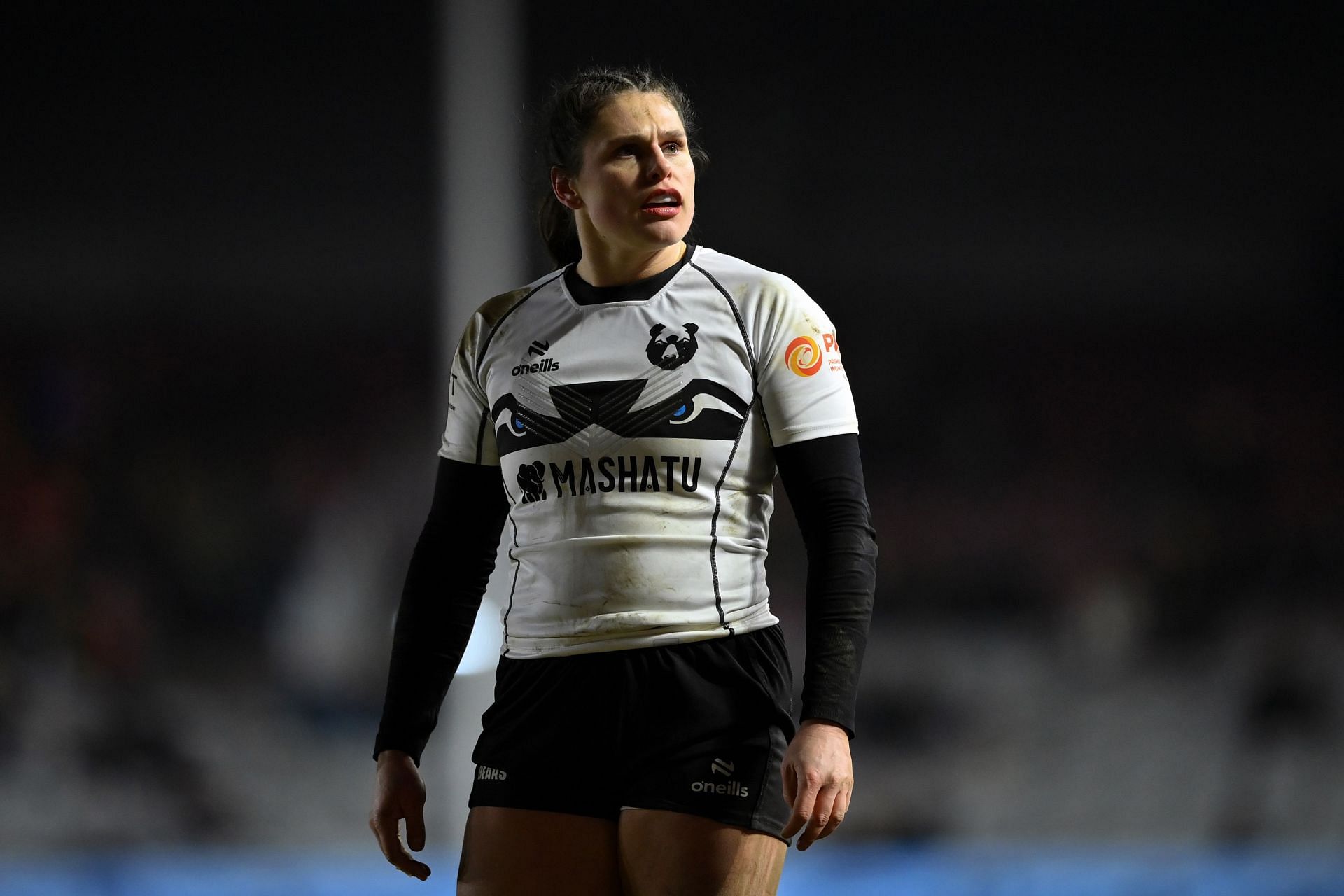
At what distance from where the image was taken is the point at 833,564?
1.29 meters

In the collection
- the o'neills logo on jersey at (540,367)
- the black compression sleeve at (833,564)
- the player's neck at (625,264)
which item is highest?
the player's neck at (625,264)

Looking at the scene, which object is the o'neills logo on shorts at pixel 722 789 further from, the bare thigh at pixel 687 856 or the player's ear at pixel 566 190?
the player's ear at pixel 566 190

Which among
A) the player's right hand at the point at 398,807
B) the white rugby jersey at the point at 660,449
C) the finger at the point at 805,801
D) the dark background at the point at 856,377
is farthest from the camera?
the dark background at the point at 856,377

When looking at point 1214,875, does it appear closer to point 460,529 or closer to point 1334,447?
point 1334,447

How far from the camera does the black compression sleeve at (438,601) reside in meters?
1.48

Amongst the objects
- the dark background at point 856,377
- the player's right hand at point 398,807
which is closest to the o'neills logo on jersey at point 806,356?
the player's right hand at point 398,807

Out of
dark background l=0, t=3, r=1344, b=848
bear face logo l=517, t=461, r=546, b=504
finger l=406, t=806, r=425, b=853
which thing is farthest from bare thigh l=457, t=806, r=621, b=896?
dark background l=0, t=3, r=1344, b=848

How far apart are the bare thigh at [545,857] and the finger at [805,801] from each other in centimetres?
19

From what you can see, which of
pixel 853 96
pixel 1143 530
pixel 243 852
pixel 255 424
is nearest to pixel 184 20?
pixel 255 424

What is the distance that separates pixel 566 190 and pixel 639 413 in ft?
0.99

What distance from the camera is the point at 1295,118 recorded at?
4164 mm

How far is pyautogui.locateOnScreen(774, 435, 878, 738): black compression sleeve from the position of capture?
4.09 feet

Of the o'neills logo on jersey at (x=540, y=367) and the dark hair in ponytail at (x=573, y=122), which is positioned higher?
the dark hair in ponytail at (x=573, y=122)

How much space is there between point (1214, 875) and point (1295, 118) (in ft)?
7.13
